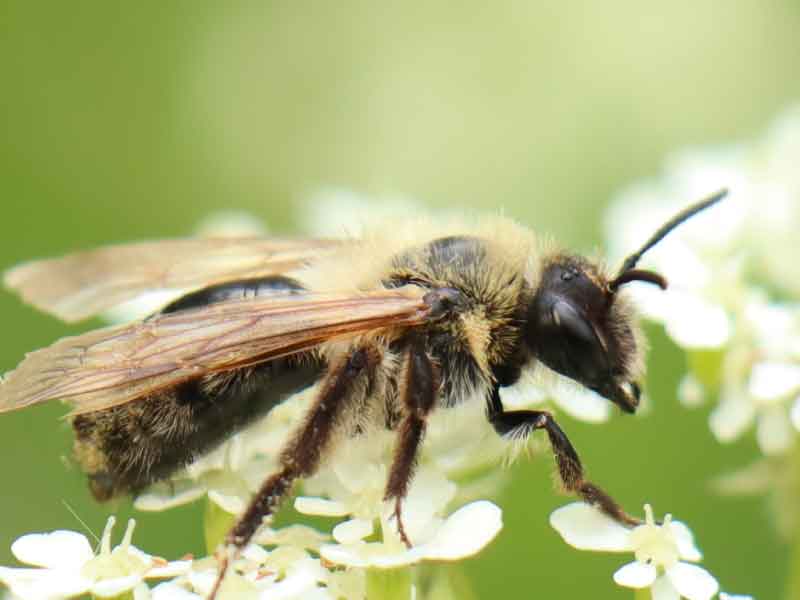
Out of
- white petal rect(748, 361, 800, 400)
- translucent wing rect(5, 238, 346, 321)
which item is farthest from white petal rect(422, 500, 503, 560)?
translucent wing rect(5, 238, 346, 321)

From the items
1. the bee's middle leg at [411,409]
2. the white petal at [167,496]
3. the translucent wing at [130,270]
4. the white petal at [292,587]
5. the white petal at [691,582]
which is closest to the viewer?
the white petal at [292,587]

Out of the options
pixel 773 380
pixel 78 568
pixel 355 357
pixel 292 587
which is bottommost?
pixel 292 587

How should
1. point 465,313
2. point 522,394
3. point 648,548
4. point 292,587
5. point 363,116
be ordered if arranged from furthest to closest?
point 363,116 → point 522,394 → point 465,313 → point 648,548 → point 292,587

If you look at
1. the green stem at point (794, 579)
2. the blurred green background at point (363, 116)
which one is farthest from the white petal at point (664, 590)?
the blurred green background at point (363, 116)

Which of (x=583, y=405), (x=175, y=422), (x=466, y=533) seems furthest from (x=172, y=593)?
(x=583, y=405)

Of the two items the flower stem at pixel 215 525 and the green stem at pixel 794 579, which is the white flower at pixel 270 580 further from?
the green stem at pixel 794 579

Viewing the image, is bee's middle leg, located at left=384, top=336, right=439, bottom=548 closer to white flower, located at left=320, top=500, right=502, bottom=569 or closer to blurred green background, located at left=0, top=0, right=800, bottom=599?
white flower, located at left=320, top=500, right=502, bottom=569

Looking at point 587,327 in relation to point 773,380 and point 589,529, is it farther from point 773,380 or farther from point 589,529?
point 773,380
